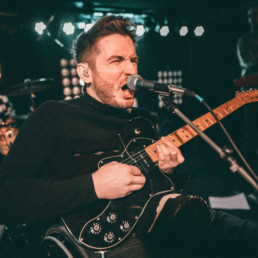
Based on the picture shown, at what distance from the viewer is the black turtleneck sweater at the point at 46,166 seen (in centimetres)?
113

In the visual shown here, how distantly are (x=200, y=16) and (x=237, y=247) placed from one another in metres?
6.42

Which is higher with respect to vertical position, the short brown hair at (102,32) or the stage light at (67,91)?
the stage light at (67,91)

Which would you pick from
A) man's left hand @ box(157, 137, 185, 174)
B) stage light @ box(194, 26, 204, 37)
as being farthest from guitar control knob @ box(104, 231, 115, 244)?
stage light @ box(194, 26, 204, 37)

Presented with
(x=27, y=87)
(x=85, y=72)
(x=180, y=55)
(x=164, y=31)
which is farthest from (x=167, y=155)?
(x=180, y=55)

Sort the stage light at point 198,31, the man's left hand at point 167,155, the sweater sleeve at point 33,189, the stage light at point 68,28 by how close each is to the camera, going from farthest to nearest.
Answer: the stage light at point 198,31, the stage light at point 68,28, the man's left hand at point 167,155, the sweater sleeve at point 33,189

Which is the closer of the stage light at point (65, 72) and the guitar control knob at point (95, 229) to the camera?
the guitar control knob at point (95, 229)

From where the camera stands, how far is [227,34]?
5891 millimetres

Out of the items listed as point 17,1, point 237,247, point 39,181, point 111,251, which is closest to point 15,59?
point 17,1

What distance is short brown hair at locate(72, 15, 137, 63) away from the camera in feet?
5.05

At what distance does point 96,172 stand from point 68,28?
4568 mm

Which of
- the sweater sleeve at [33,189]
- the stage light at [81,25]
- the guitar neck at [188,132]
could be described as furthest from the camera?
the stage light at [81,25]

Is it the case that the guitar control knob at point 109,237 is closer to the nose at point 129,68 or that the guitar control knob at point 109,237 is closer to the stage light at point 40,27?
the nose at point 129,68

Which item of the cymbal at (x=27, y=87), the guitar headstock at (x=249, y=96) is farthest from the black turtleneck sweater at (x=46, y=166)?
the cymbal at (x=27, y=87)

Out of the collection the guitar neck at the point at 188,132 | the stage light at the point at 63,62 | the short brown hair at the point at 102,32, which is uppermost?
the stage light at the point at 63,62
